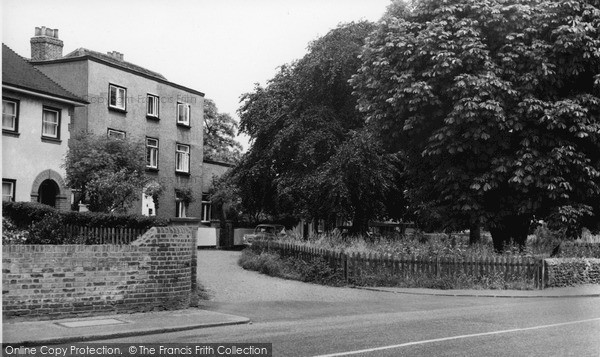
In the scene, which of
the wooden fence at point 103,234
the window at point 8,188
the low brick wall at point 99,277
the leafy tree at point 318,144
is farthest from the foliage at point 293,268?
the leafy tree at point 318,144

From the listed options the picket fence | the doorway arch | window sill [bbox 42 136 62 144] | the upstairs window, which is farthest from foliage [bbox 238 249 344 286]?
window sill [bbox 42 136 62 144]

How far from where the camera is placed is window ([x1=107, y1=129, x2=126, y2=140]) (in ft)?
87.5

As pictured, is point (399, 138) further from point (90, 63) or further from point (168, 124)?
point (90, 63)

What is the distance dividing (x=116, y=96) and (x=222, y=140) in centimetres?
1691

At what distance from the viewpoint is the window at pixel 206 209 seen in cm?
3904

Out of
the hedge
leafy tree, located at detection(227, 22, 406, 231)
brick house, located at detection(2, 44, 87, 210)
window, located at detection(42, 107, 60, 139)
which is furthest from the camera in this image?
leafy tree, located at detection(227, 22, 406, 231)

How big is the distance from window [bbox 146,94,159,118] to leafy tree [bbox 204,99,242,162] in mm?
8836

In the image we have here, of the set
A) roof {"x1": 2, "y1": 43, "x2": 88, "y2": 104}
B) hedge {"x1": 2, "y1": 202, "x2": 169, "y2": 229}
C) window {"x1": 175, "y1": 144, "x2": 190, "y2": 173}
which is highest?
roof {"x1": 2, "y1": 43, "x2": 88, "y2": 104}

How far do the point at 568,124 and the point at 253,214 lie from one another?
2254 centimetres

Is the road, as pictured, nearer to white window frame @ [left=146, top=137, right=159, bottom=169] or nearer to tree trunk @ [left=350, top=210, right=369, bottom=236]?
white window frame @ [left=146, top=137, right=159, bottom=169]

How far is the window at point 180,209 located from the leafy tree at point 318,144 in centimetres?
531

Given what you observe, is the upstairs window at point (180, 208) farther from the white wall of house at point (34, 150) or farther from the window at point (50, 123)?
the window at point (50, 123)

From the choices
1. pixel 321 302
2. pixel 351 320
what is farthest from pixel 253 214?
pixel 351 320

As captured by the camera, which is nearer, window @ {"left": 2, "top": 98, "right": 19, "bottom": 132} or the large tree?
the large tree
